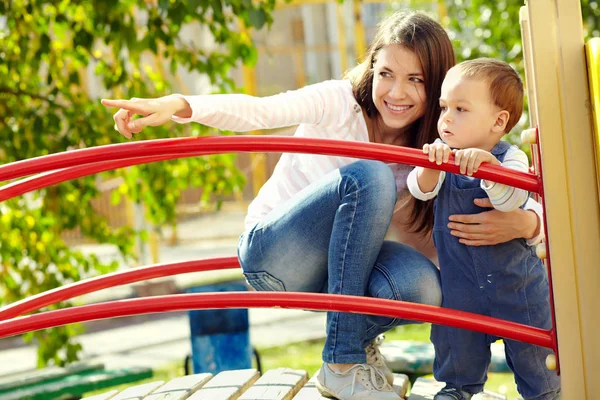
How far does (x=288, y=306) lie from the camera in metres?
1.81

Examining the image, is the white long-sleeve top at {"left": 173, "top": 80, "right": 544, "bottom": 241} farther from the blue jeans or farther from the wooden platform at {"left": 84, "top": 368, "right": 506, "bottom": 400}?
the wooden platform at {"left": 84, "top": 368, "right": 506, "bottom": 400}

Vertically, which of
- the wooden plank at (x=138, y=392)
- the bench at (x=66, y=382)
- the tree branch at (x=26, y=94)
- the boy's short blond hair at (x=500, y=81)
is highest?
the tree branch at (x=26, y=94)

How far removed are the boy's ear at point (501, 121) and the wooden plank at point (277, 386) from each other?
749 millimetres

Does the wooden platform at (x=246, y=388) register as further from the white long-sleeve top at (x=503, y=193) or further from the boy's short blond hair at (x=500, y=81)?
the boy's short blond hair at (x=500, y=81)

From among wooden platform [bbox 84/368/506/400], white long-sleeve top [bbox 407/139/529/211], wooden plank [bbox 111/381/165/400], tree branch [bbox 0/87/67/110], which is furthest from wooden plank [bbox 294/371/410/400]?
tree branch [bbox 0/87/67/110]

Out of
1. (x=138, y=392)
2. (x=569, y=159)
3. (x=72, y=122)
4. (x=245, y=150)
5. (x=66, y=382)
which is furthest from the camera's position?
(x=72, y=122)

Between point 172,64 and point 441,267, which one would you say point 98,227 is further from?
point 441,267

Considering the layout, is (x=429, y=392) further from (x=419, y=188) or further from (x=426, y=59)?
(x=426, y=59)

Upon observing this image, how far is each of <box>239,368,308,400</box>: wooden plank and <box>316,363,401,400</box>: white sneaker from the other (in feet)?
0.62

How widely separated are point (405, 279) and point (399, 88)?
45 cm

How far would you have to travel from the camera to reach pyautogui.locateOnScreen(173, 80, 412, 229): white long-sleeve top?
2037 mm

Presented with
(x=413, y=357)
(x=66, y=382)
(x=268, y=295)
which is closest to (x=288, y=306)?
(x=268, y=295)

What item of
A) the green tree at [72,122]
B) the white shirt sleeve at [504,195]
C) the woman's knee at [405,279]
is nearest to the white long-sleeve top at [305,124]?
the woman's knee at [405,279]

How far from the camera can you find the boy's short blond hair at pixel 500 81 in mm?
1906
